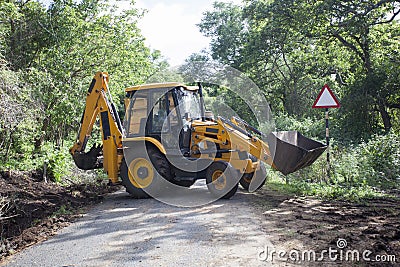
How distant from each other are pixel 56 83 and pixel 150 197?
6.25m

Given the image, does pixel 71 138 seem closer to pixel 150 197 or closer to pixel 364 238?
pixel 150 197

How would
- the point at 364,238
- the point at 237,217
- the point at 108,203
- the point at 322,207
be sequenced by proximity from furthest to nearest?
1. the point at 108,203
2. the point at 322,207
3. the point at 237,217
4. the point at 364,238

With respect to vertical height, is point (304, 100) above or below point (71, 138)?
above

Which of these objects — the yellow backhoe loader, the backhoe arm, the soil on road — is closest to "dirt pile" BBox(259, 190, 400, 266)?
the soil on road

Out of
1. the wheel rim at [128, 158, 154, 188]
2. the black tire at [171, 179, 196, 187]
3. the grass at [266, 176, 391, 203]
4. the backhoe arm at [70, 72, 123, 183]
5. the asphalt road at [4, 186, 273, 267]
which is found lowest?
the asphalt road at [4, 186, 273, 267]

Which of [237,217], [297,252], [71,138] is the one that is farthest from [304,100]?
[297,252]

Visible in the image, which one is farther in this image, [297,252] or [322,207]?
[322,207]

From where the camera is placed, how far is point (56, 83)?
14.1 m

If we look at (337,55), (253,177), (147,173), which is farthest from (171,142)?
(337,55)

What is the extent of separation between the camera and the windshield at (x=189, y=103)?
1013cm

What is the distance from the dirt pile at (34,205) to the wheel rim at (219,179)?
2842 mm

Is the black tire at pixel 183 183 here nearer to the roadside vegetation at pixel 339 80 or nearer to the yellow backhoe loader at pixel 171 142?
the yellow backhoe loader at pixel 171 142

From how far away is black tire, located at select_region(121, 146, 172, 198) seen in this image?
32.7ft

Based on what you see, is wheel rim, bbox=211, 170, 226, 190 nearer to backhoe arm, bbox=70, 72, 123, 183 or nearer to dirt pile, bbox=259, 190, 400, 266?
dirt pile, bbox=259, 190, 400, 266
